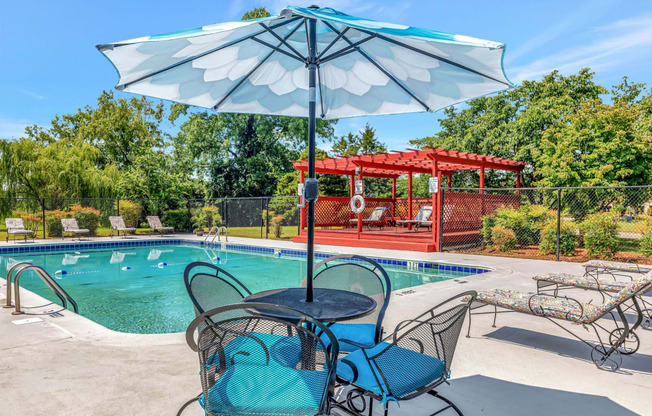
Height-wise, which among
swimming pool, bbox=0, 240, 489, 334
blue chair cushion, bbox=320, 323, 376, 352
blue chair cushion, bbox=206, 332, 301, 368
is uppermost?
blue chair cushion, bbox=206, 332, 301, 368

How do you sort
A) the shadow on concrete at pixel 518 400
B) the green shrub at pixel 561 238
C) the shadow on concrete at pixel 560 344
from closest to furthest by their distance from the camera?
1. the shadow on concrete at pixel 518 400
2. the shadow on concrete at pixel 560 344
3. the green shrub at pixel 561 238

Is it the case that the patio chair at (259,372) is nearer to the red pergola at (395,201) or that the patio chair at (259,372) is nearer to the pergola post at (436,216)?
the red pergola at (395,201)

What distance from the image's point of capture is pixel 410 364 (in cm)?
183

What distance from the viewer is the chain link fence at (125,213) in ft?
46.7

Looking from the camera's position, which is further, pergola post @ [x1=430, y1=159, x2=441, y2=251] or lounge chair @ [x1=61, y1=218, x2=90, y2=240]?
lounge chair @ [x1=61, y1=218, x2=90, y2=240]

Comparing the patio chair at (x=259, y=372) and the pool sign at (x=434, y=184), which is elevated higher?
the pool sign at (x=434, y=184)

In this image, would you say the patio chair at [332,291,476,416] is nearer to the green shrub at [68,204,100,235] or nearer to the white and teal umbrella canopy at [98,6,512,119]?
the white and teal umbrella canopy at [98,6,512,119]

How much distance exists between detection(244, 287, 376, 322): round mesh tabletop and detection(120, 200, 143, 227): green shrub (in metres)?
15.6

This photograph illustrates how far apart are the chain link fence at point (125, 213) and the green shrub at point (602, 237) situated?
889cm

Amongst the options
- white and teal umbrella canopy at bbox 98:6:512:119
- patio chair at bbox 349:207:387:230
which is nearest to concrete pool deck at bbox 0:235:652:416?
Answer: white and teal umbrella canopy at bbox 98:6:512:119

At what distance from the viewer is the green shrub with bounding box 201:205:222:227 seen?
16.8m

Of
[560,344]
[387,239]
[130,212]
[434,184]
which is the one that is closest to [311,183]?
[560,344]

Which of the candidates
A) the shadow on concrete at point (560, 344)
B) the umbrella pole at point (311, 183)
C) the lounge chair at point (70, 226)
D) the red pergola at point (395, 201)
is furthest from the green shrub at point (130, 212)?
the umbrella pole at point (311, 183)

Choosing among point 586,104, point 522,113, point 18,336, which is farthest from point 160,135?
point 18,336
